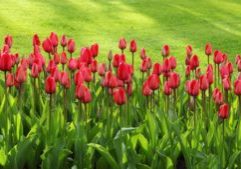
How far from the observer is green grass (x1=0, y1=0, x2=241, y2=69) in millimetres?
10859

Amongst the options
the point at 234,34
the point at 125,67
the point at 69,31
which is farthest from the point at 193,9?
the point at 125,67

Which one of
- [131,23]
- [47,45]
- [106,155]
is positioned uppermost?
[47,45]

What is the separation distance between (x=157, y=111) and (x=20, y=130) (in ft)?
2.99

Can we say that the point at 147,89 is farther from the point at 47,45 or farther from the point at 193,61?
the point at 47,45

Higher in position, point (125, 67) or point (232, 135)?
point (125, 67)

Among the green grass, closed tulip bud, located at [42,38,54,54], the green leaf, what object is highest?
closed tulip bud, located at [42,38,54,54]

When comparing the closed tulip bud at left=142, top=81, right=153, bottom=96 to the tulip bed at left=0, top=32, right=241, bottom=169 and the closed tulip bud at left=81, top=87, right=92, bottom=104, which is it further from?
the closed tulip bud at left=81, top=87, right=92, bottom=104

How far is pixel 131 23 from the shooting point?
1244 cm

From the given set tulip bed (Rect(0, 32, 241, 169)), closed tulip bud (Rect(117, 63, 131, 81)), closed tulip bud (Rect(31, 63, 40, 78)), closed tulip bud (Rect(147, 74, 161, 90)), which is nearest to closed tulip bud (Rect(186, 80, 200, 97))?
tulip bed (Rect(0, 32, 241, 169))

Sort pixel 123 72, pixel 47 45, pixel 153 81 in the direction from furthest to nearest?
1. pixel 47 45
2. pixel 153 81
3. pixel 123 72

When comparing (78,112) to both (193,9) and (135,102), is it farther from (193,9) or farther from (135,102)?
(193,9)

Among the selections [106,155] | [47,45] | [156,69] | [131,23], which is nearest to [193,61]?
[156,69]

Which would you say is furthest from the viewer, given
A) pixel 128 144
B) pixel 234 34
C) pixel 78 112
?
pixel 234 34

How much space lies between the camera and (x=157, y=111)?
4332 mm
